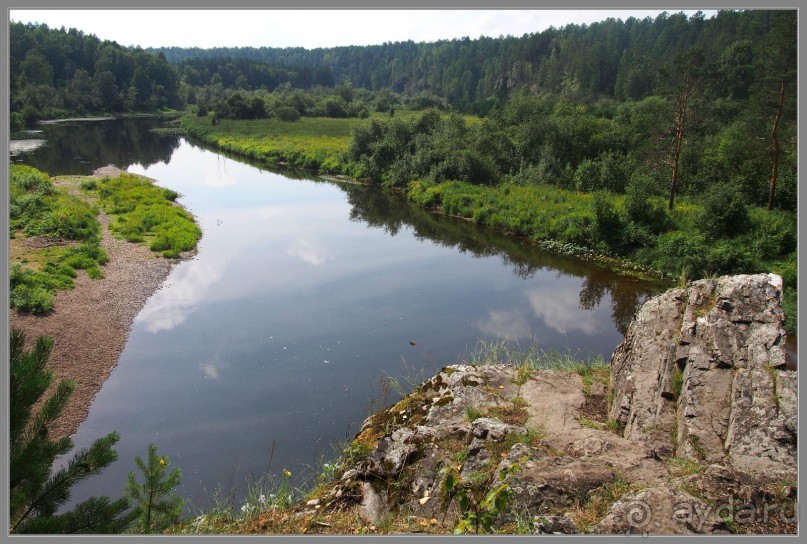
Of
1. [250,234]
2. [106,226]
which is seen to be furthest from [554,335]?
[106,226]

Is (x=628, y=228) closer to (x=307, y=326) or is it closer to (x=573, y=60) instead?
(x=307, y=326)

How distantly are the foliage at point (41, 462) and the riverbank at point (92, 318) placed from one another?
24.8 feet

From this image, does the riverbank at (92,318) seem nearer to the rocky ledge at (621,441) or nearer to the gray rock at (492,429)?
the rocky ledge at (621,441)

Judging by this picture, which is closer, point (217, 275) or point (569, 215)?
point (217, 275)

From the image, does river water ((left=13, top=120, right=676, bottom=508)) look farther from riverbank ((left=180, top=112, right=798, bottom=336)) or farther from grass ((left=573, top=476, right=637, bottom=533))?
grass ((left=573, top=476, right=637, bottom=533))

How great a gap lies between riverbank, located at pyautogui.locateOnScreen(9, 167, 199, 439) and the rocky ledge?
8829 millimetres

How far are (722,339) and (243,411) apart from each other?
11.0 meters

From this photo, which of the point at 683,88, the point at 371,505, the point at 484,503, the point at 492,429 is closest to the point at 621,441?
the point at 492,429

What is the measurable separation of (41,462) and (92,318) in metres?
15.4

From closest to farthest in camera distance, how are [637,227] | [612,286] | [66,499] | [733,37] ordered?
[66,499] → [612,286] → [637,227] → [733,37]

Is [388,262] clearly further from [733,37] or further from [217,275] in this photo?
[733,37]

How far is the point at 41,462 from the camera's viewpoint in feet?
17.8

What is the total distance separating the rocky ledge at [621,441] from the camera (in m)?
5.82

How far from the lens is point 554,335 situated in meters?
19.2
